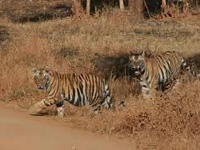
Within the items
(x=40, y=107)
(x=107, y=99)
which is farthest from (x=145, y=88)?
(x=40, y=107)

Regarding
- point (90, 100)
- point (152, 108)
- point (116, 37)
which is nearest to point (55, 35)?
point (116, 37)

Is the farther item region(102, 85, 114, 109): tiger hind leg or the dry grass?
region(102, 85, 114, 109): tiger hind leg

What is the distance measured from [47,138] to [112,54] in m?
7.26

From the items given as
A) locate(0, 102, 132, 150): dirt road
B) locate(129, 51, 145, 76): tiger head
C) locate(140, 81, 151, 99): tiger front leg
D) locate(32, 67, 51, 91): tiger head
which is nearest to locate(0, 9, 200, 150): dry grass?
locate(140, 81, 151, 99): tiger front leg

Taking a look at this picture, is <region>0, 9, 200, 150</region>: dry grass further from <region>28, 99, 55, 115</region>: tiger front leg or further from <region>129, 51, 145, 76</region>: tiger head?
<region>129, 51, 145, 76</region>: tiger head

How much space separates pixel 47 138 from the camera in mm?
9922

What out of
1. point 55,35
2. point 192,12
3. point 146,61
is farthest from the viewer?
point 192,12

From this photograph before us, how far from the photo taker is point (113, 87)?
13.4 m

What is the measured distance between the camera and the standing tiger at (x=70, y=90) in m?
11.4

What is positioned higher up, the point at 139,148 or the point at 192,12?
the point at 192,12

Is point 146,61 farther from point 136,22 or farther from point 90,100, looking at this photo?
point 136,22

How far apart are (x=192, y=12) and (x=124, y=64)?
441 inches

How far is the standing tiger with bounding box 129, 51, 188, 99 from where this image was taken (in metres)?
12.4

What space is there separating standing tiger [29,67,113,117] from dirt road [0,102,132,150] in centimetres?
40
